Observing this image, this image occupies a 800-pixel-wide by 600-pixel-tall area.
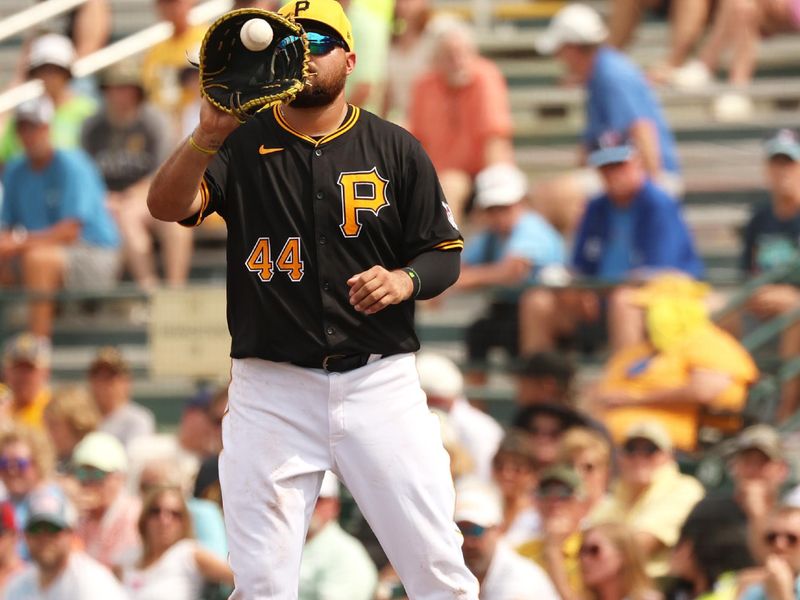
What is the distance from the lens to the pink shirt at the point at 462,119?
11531mm

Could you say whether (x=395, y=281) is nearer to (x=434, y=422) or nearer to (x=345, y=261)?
(x=345, y=261)

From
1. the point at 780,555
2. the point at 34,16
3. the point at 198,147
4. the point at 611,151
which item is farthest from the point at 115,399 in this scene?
the point at 198,147

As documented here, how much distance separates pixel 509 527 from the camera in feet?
28.9

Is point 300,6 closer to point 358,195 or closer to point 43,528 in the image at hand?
point 358,195

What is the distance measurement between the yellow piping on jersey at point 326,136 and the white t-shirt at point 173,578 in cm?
340

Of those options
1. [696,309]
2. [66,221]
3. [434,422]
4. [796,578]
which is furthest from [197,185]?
[66,221]

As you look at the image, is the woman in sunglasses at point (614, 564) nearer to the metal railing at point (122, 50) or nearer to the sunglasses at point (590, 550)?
the sunglasses at point (590, 550)

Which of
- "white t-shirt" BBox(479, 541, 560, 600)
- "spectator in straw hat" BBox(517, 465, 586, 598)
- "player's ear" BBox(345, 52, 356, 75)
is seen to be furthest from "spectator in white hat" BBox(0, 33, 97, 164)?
"player's ear" BBox(345, 52, 356, 75)

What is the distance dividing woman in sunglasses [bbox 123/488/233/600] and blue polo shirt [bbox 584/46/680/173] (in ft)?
12.5

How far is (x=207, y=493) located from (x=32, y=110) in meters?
3.72

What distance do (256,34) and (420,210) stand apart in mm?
820

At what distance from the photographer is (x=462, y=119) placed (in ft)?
38.1

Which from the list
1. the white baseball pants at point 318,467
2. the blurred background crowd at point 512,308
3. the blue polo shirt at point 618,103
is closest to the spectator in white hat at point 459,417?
the blurred background crowd at point 512,308

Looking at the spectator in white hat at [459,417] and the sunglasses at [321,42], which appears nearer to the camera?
the sunglasses at [321,42]
